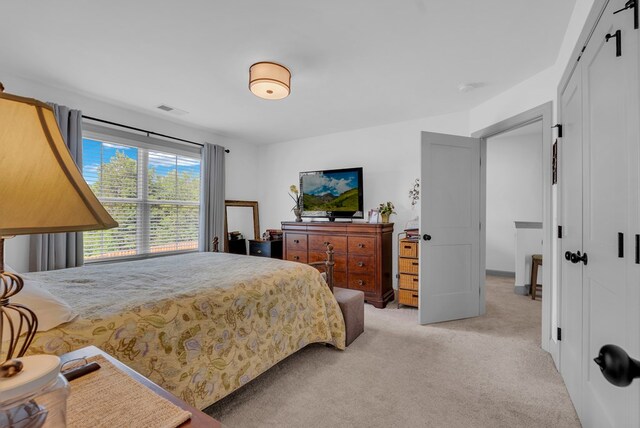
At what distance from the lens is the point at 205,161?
447 centimetres

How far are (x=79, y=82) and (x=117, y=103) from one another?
0.54 m

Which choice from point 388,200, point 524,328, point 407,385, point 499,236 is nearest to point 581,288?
point 407,385

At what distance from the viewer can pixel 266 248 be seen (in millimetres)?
4828

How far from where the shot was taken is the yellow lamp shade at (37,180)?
1.52 ft

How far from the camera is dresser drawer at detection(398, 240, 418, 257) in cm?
357

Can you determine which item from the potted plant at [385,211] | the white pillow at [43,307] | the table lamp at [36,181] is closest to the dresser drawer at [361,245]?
the potted plant at [385,211]

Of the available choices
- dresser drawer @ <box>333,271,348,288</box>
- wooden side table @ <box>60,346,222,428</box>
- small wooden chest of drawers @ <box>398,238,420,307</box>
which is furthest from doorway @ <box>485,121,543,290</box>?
wooden side table @ <box>60,346,222,428</box>

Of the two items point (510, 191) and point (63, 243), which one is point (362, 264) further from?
point (510, 191)

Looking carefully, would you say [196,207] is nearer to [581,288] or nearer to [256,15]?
[256,15]

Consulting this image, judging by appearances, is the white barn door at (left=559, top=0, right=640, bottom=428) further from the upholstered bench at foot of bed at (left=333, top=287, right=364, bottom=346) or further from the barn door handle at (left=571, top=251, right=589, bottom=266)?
the upholstered bench at foot of bed at (left=333, top=287, right=364, bottom=346)

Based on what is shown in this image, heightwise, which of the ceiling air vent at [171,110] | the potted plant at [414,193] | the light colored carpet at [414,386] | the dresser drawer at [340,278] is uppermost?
the ceiling air vent at [171,110]

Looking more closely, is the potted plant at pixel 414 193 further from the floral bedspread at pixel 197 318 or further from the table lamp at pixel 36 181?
the table lamp at pixel 36 181

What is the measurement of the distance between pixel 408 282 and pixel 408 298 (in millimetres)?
194

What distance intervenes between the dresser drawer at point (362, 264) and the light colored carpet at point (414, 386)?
3.16 feet
